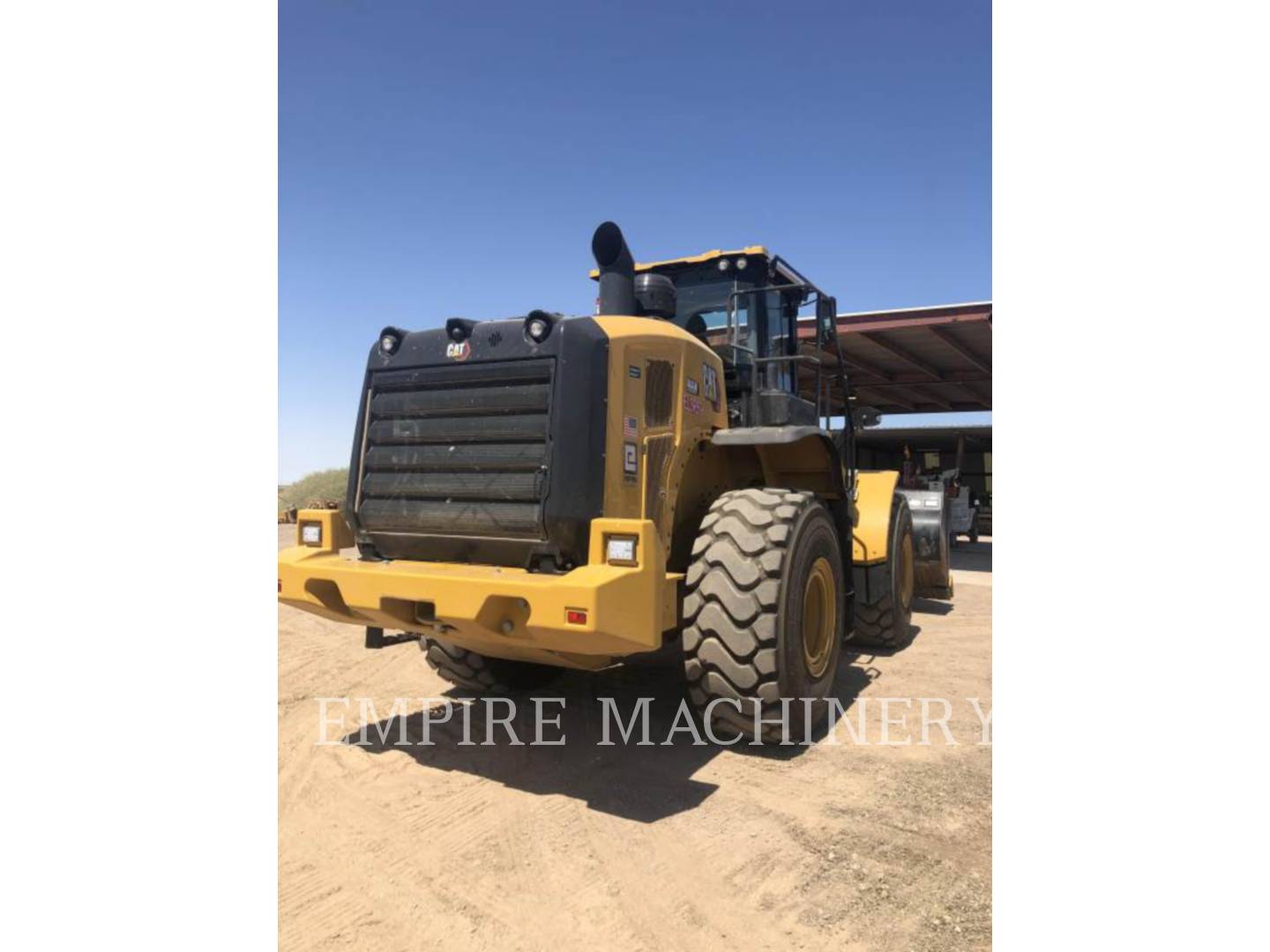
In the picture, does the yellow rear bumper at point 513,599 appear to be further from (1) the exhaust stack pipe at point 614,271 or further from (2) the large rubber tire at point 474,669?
(1) the exhaust stack pipe at point 614,271

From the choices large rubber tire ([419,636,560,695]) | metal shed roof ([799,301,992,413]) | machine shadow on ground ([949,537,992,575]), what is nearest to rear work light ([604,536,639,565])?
large rubber tire ([419,636,560,695])

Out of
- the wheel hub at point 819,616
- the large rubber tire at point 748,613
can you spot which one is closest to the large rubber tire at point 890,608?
the wheel hub at point 819,616

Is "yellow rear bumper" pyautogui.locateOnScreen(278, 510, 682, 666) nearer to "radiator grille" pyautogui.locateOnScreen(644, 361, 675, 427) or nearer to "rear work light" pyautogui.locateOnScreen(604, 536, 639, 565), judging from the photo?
"rear work light" pyautogui.locateOnScreen(604, 536, 639, 565)

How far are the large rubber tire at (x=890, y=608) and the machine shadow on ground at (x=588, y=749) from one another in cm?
108

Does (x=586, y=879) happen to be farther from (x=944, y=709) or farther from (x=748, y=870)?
(x=944, y=709)

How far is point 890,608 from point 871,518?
0.75 meters

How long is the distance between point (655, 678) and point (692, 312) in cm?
272

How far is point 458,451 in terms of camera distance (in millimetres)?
4117

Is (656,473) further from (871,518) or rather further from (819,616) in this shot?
(871,518)

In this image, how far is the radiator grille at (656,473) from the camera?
4148mm

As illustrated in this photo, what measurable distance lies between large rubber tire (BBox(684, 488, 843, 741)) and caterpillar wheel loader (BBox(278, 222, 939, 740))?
0.03ft

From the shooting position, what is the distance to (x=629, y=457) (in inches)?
157

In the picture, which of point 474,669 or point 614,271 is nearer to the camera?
point 614,271

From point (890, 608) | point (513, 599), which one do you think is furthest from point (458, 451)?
Result: point (890, 608)
